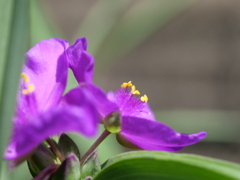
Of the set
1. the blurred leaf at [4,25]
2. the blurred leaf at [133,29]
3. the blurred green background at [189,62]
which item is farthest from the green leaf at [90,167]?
the blurred green background at [189,62]

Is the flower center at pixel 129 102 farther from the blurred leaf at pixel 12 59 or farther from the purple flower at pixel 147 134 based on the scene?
the blurred leaf at pixel 12 59

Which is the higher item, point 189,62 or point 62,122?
point 62,122

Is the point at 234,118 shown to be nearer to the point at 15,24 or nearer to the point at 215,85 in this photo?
the point at 215,85

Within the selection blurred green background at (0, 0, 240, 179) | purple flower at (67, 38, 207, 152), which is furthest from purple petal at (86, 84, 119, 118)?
blurred green background at (0, 0, 240, 179)

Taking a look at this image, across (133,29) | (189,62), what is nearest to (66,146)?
(133,29)

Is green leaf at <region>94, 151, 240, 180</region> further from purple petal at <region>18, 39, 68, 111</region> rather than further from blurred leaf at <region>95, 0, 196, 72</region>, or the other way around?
blurred leaf at <region>95, 0, 196, 72</region>

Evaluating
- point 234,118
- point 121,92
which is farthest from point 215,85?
point 121,92

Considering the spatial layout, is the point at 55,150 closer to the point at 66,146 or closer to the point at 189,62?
the point at 66,146
